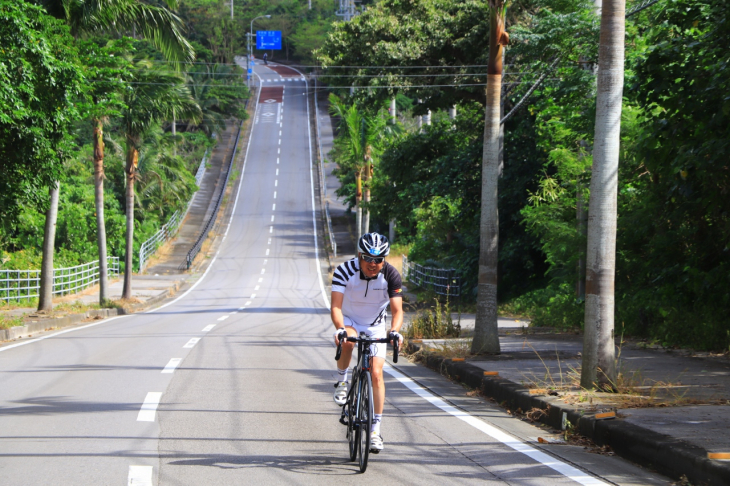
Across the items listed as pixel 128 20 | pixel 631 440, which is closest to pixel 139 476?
pixel 631 440

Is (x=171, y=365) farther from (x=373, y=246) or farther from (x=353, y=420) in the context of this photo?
(x=373, y=246)

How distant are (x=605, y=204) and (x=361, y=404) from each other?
384 centimetres

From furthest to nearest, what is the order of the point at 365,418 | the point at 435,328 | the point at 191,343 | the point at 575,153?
the point at 575,153
the point at 191,343
the point at 435,328
the point at 365,418

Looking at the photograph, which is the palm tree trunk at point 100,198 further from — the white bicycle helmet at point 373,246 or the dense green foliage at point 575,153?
Answer: the white bicycle helmet at point 373,246

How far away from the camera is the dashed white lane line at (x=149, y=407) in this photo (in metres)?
7.81

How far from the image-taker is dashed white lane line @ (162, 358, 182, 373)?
11453 mm

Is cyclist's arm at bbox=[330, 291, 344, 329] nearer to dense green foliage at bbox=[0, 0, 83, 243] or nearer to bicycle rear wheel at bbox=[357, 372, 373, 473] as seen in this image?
bicycle rear wheel at bbox=[357, 372, 373, 473]

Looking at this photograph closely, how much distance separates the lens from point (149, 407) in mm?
8414

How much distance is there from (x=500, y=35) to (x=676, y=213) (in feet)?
13.2

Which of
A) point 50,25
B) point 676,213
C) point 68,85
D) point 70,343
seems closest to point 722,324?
point 676,213

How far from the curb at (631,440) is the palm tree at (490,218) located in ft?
8.33

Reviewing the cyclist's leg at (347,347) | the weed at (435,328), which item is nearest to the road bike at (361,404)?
the cyclist's leg at (347,347)

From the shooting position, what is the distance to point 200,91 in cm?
7769

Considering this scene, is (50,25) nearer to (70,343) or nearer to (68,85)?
(68,85)
